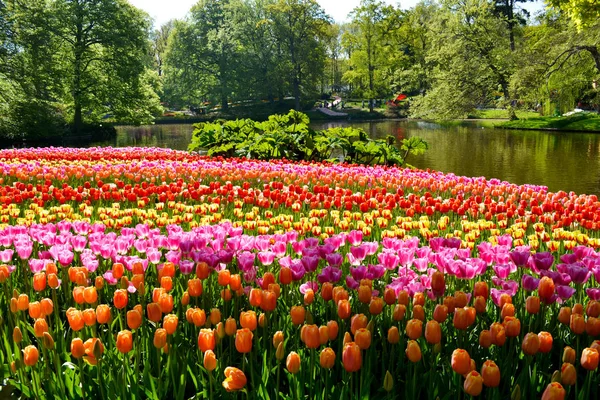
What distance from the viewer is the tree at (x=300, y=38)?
189 ft

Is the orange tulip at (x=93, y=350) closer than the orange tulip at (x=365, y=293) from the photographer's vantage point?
Yes

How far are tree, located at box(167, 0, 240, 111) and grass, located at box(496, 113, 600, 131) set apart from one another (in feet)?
97.4

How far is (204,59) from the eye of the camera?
195 ft

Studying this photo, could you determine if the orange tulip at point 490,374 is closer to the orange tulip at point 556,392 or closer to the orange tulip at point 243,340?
the orange tulip at point 556,392

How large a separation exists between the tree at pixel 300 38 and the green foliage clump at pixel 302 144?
43236mm

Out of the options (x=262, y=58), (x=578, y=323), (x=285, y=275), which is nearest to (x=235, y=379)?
(x=285, y=275)

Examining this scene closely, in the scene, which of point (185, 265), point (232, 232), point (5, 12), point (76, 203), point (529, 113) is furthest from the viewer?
point (529, 113)

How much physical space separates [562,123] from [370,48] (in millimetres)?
29869

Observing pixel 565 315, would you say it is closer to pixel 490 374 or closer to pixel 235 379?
pixel 490 374

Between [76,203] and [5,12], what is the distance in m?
27.0

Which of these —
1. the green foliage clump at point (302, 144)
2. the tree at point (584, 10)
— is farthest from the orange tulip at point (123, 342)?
the tree at point (584, 10)

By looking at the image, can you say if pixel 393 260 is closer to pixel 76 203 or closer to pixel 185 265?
pixel 185 265

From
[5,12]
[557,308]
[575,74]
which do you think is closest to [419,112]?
[575,74]

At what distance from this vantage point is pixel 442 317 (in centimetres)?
223
